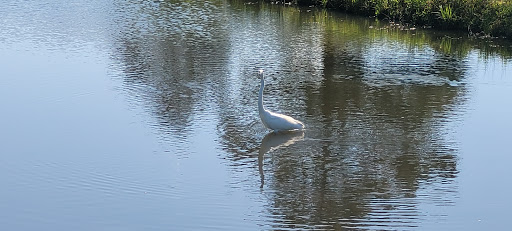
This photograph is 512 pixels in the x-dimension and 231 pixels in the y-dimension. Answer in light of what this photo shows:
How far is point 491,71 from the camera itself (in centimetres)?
1675

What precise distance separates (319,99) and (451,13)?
915cm

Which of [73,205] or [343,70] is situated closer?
[73,205]

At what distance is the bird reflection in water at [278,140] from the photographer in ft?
35.9

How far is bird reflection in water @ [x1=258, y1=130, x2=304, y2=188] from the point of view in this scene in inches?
431

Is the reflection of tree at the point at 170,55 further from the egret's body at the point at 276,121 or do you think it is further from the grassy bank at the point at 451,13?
the grassy bank at the point at 451,13

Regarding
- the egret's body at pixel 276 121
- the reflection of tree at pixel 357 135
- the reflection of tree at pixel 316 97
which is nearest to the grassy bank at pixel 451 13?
the reflection of tree at pixel 316 97

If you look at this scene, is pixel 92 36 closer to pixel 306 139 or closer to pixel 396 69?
pixel 396 69

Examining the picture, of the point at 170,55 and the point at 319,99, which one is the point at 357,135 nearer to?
the point at 319,99

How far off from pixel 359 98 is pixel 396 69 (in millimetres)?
2774

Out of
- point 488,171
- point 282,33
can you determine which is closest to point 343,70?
point 282,33

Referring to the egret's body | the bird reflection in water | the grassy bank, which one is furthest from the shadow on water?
the grassy bank

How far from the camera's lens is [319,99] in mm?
13766

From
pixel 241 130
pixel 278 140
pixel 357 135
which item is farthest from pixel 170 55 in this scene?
pixel 357 135

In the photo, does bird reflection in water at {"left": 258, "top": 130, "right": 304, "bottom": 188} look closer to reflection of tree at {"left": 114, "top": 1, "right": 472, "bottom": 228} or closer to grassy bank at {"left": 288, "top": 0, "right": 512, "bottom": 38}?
reflection of tree at {"left": 114, "top": 1, "right": 472, "bottom": 228}
